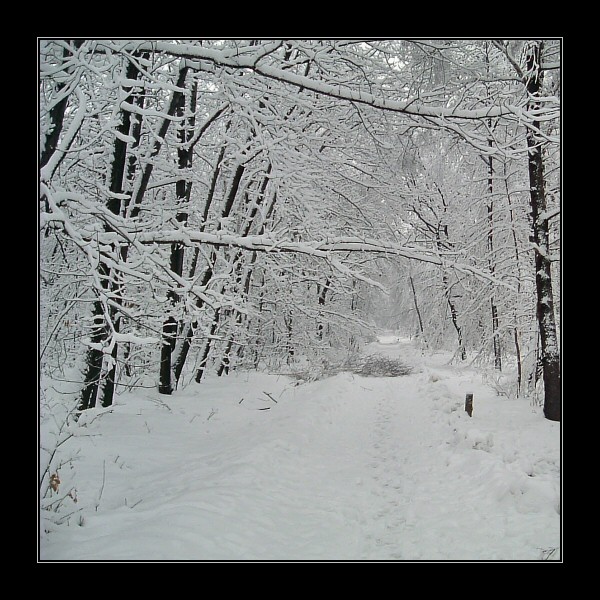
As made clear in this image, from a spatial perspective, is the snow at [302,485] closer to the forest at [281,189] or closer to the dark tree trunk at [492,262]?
the forest at [281,189]

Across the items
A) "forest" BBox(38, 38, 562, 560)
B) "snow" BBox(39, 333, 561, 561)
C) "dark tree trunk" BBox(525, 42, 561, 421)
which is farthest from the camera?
"dark tree trunk" BBox(525, 42, 561, 421)

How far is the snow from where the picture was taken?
374 cm

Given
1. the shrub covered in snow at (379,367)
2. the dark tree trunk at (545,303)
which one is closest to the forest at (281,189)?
the dark tree trunk at (545,303)

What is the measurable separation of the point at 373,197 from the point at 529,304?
4.60 metres

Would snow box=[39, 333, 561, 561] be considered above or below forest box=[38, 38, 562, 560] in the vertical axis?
below

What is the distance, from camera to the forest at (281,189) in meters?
4.10

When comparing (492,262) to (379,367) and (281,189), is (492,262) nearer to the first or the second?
(281,189)

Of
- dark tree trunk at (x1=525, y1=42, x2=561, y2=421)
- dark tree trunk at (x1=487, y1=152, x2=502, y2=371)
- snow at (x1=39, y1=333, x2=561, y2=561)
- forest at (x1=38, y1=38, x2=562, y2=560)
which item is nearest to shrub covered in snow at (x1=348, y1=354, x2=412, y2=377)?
forest at (x1=38, y1=38, x2=562, y2=560)

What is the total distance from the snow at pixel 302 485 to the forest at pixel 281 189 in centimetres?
84

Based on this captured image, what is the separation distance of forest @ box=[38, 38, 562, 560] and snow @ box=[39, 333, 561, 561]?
2.77 feet

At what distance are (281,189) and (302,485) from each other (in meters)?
4.48

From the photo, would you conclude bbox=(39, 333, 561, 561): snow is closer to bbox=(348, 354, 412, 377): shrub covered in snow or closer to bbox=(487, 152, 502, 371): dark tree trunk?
bbox=(487, 152, 502, 371): dark tree trunk

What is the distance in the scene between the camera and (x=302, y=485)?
5.56m

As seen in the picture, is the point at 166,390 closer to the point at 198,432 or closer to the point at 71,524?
the point at 198,432
